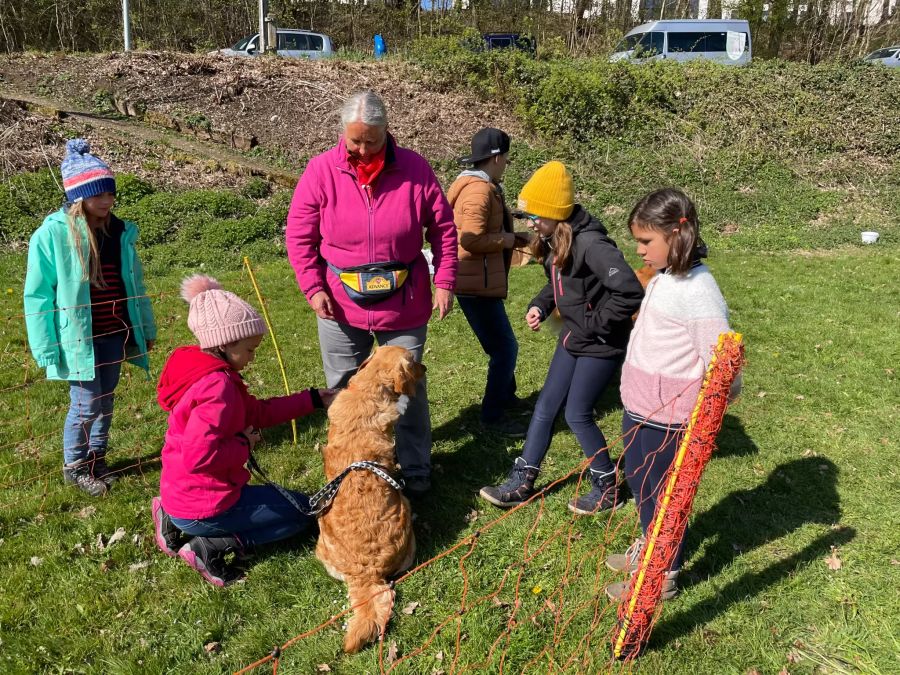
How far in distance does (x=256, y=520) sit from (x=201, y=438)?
63 centimetres

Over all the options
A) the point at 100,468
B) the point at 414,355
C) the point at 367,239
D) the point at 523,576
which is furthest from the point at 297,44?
the point at 523,576

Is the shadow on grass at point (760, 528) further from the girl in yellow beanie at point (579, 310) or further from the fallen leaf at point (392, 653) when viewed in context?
the fallen leaf at point (392, 653)

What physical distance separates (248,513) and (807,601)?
3.01m

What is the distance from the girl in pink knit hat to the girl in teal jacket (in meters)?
0.99

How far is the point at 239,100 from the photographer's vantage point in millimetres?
14875

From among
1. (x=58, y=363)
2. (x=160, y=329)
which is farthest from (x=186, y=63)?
(x=58, y=363)

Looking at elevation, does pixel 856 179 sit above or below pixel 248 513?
above

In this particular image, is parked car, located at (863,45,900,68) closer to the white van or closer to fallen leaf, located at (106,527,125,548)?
the white van

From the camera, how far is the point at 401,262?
369cm

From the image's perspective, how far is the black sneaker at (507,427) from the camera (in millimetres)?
5094

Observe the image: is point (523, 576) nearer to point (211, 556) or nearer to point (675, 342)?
point (675, 342)

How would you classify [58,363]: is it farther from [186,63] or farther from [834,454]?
[186,63]

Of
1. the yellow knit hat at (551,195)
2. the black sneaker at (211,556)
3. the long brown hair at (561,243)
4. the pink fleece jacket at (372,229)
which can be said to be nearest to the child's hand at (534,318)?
the long brown hair at (561,243)

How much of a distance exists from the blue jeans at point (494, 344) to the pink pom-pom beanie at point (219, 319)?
1920 millimetres
